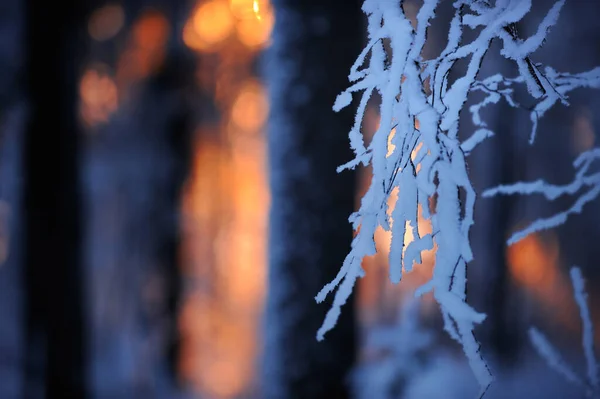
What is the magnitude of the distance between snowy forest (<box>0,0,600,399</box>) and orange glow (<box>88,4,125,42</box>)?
0.12 ft

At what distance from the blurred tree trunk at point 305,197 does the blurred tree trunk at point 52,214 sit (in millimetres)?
1743

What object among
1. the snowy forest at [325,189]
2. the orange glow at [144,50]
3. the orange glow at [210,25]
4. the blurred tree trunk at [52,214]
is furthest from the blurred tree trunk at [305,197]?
the orange glow at [144,50]

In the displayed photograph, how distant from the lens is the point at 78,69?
3072mm

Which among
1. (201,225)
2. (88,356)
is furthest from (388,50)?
(201,225)

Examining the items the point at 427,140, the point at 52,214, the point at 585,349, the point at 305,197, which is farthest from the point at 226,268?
the point at 427,140

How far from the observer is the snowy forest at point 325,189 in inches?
41.1

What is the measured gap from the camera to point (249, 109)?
31.1 feet

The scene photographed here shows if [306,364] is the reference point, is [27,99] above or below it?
above

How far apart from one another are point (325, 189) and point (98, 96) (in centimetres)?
680

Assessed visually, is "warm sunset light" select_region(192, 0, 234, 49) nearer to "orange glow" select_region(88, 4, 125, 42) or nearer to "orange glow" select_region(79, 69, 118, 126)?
"orange glow" select_region(88, 4, 125, 42)

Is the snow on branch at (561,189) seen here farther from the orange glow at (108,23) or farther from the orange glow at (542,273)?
the orange glow at (108,23)

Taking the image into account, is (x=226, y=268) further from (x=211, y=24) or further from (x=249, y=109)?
(x=211, y=24)

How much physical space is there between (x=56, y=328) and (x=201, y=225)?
6.76 metres

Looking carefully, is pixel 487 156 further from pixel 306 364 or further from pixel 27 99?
pixel 27 99
